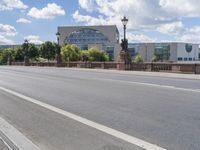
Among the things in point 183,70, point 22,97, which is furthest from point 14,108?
point 183,70

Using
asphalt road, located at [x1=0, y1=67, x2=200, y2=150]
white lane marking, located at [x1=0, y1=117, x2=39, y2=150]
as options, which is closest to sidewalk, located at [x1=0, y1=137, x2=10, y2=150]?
white lane marking, located at [x1=0, y1=117, x2=39, y2=150]

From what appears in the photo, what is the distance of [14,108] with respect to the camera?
1312cm

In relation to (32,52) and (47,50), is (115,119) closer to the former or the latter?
(32,52)

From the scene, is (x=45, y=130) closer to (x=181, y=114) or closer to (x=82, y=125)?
(x=82, y=125)

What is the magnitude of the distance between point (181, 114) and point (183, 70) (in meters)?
27.4

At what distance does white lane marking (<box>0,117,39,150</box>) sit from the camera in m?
7.39

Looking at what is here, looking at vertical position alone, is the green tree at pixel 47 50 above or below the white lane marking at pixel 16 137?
above

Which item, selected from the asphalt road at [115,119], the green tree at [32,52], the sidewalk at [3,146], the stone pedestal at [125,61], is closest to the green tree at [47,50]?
the green tree at [32,52]

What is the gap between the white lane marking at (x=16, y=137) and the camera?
24.2 feet

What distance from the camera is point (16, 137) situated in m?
8.23

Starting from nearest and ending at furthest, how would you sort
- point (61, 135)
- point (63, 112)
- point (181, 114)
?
point (61, 135), point (181, 114), point (63, 112)

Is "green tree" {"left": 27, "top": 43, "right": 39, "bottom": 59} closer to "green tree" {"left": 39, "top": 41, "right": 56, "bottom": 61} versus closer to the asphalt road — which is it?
"green tree" {"left": 39, "top": 41, "right": 56, "bottom": 61}

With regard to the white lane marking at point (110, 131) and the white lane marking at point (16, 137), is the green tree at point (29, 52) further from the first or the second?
the white lane marking at point (16, 137)

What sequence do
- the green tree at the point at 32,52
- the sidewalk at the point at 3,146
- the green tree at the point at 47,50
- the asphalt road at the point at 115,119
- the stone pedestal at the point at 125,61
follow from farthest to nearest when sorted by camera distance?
1. the green tree at the point at 47,50
2. the green tree at the point at 32,52
3. the stone pedestal at the point at 125,61
4. the asphalt road at the point at 115,119
5. the sidewalk at the point at 3,146
